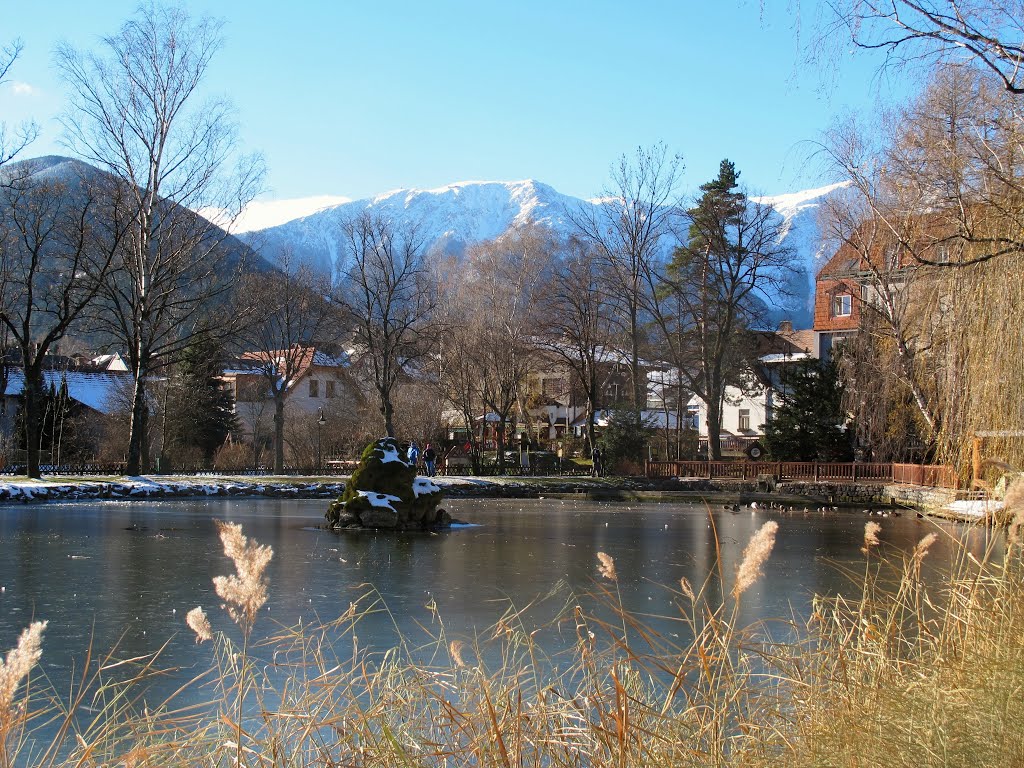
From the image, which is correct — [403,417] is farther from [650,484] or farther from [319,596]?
[319,596]

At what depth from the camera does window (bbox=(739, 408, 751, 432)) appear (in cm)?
6312

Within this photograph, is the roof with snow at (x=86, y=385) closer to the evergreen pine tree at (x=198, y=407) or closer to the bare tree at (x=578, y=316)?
the evergreen pine tree at (x=198, y=407)

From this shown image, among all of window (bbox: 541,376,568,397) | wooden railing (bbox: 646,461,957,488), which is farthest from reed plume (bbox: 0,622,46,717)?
window (bbox: 541,376,568,397)

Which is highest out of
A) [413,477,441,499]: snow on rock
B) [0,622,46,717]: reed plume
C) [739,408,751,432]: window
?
[739,408,751,432]: window

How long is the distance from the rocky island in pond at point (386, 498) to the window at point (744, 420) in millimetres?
43616

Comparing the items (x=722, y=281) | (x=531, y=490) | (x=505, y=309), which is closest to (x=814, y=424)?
(x=722, y=281)

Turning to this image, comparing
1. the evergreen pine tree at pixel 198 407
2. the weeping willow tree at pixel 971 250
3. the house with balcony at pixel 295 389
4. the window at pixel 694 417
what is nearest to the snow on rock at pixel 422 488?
the weeping willow tree at pixel 971 250

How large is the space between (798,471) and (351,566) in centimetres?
2525

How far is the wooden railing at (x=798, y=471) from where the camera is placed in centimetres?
3248

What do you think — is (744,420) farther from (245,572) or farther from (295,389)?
(245,572)

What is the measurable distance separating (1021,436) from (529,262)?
51.4 m

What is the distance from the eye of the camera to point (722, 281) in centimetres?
4362

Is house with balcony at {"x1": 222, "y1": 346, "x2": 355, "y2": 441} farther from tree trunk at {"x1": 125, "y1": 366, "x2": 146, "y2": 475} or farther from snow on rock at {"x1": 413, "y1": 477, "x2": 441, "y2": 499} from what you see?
snow on rock at {"x1": 413, "y1": 477, "x2": 441, "y2": 499}

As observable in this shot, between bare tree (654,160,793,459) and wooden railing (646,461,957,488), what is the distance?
293 centimetres
